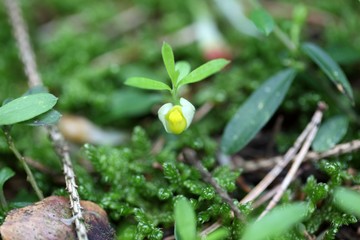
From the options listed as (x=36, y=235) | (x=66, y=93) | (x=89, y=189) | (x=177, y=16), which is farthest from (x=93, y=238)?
(x=177, y=16)

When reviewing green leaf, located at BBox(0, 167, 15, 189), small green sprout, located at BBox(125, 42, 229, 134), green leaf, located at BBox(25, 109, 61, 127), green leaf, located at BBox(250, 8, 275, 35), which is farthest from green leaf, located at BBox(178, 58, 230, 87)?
green leaf, located at BBox(0, 167, 15, 189)

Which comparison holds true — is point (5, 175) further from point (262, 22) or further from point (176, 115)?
point (262, 22)

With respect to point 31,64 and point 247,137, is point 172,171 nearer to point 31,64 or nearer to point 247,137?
point 247,137

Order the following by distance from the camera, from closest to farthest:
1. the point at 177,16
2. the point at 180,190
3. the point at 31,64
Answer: the point at 180,190
the point at 31,64
the point at 177,16

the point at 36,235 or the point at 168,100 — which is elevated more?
the point at 168,100

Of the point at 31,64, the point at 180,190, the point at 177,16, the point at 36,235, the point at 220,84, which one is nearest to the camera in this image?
the point at 36,235

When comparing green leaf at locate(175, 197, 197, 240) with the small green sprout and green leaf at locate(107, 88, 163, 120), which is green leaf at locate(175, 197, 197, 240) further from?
green leaf at locate(107, 88, 163, 120)
